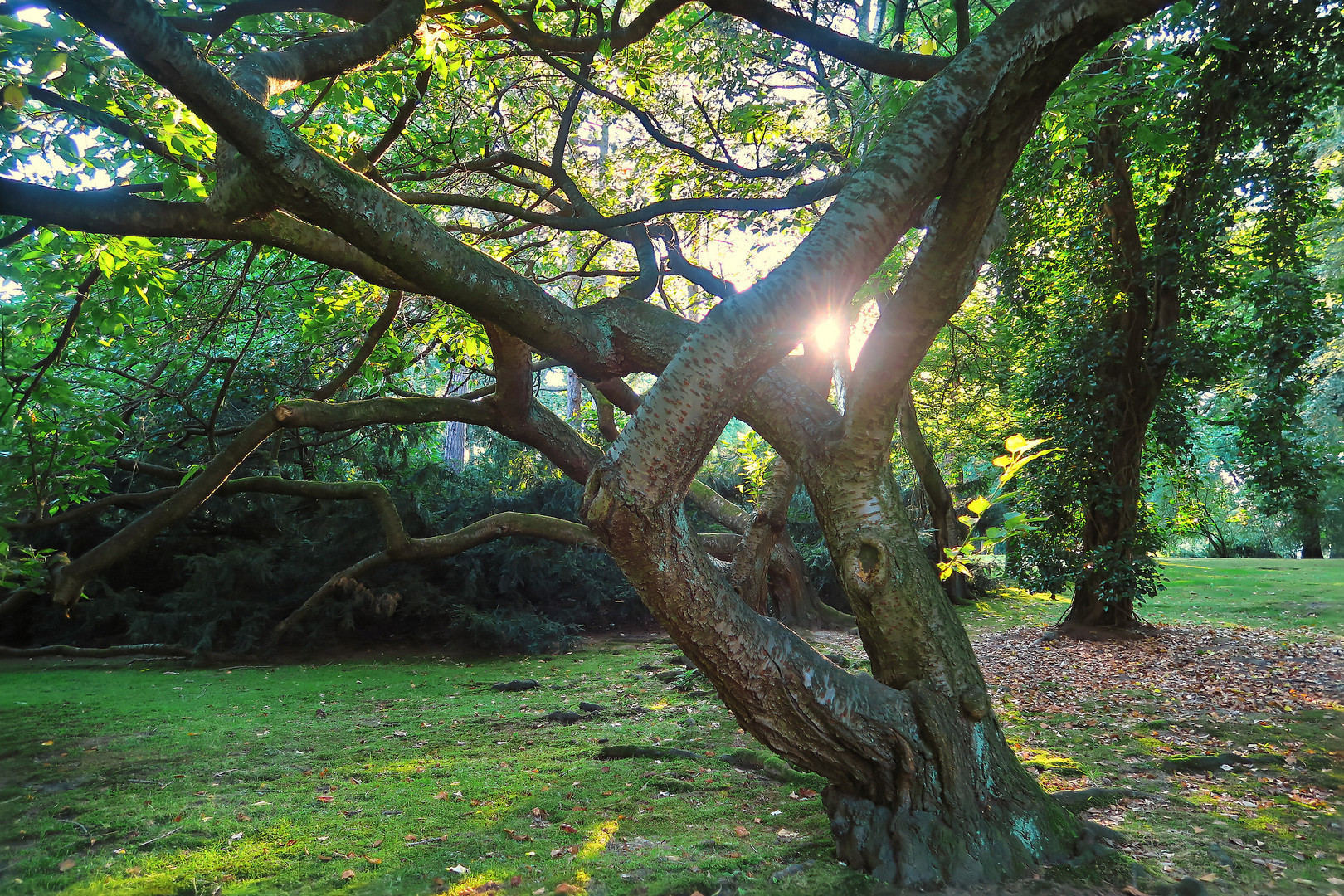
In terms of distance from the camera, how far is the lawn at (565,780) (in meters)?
3.30

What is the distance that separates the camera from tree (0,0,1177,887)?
285 centimetres

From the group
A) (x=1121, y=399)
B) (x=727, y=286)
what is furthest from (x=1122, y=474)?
(x=727, y=286)

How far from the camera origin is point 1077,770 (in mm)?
4695

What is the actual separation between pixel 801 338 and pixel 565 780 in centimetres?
333

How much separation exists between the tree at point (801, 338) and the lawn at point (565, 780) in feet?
1.46

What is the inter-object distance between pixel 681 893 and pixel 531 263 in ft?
22.5

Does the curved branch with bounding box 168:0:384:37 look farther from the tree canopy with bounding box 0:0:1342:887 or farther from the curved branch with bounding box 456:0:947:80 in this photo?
the curved branch with bounding box 456:0:947:80

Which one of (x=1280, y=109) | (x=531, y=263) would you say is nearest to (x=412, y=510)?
(x=531, y=263)

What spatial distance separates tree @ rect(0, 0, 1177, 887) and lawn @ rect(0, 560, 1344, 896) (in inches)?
17.5

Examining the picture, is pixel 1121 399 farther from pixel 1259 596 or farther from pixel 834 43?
pixel 1259 596

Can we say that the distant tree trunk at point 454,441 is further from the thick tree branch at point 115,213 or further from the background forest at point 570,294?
the thick tree branch at point 115,213

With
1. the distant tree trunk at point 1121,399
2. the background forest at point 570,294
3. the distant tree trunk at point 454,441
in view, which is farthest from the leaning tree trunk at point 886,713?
the distant tree trunk at point 454,441

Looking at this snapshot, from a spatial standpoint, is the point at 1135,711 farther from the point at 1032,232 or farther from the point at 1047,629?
the point at 1032,232

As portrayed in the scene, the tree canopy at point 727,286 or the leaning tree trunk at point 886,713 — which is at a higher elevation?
the tree canopy at point 727,286
